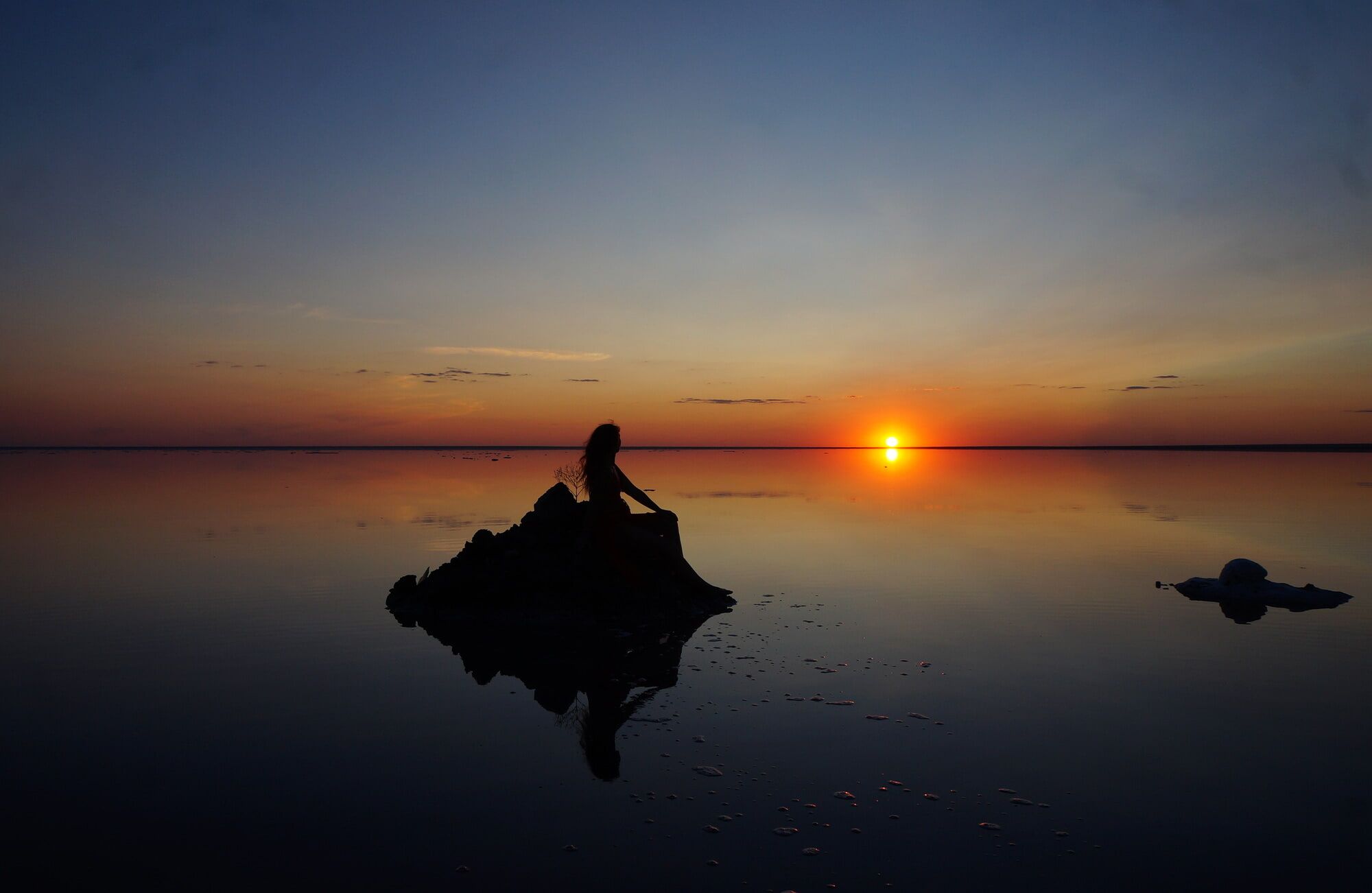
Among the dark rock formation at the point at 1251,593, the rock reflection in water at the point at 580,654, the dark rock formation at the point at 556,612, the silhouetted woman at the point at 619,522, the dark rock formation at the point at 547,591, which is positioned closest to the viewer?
the rock reflection in water at the point at 580,654

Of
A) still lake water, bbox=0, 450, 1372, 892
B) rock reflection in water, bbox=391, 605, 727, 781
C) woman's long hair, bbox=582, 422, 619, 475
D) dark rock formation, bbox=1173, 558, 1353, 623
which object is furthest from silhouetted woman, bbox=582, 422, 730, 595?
dark rock formation, bbox=1173, 558, 1353, 623

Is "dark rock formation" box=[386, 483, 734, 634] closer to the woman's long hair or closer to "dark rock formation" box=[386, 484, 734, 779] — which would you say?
"dark rock formation" box=[386, 484, 734, 779]

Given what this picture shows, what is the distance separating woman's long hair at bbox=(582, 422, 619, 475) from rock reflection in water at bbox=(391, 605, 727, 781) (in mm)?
2945

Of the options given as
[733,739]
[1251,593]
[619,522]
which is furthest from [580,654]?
[1251,593]

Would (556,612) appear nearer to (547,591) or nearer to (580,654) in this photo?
(547,591)

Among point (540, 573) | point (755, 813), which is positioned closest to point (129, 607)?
point (540, 573)

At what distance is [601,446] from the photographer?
16.0 m

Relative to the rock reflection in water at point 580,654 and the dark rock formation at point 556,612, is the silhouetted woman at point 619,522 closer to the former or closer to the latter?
the dark rock formation at point 556,612

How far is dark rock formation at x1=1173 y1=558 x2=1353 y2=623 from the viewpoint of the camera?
1675cm

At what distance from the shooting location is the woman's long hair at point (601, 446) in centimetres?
1600

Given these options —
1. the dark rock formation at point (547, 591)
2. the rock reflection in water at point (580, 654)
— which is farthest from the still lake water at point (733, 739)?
the dark rock formation at point (547, 591)

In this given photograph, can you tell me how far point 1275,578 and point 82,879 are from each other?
77.0 ft

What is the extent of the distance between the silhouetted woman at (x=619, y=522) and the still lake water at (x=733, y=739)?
5.73 ft

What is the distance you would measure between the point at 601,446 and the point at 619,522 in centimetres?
159
